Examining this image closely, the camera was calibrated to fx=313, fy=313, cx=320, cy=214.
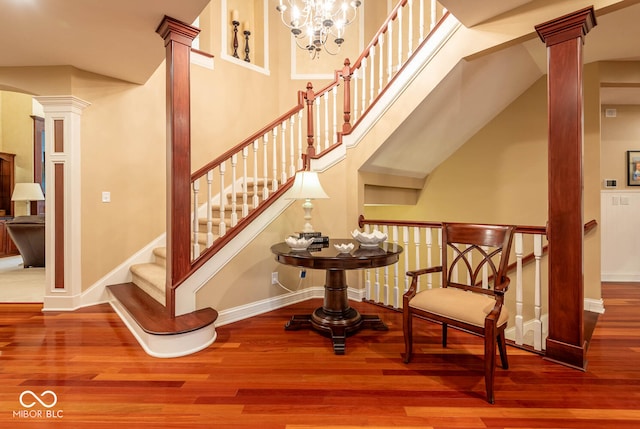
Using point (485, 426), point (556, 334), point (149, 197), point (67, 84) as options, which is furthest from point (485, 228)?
point (67, 84)

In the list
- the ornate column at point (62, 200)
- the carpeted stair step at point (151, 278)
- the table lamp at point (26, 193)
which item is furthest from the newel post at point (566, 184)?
the table lamp at point (26, 193)

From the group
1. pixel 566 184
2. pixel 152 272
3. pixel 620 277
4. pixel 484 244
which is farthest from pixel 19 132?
pixel 620 277

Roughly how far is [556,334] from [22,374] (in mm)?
3467

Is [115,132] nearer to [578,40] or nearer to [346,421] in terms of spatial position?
[346,421]

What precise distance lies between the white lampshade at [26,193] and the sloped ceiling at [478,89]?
22.3 feet

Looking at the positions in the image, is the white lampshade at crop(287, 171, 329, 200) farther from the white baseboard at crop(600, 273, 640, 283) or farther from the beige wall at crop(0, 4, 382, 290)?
the white baseboard at crop(600, 273, 640, 283)

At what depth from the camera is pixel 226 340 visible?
2459mm

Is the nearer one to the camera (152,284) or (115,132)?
(152,284)

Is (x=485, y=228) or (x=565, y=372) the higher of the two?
(x=485, y=228)

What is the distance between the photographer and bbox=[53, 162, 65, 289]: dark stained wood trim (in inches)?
125

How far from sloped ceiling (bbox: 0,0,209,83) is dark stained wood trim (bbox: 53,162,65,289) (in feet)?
3.46

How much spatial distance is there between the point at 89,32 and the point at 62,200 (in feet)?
5.50

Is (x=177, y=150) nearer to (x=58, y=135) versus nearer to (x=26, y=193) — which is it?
(x=58, y=135)

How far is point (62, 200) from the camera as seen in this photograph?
319cm
